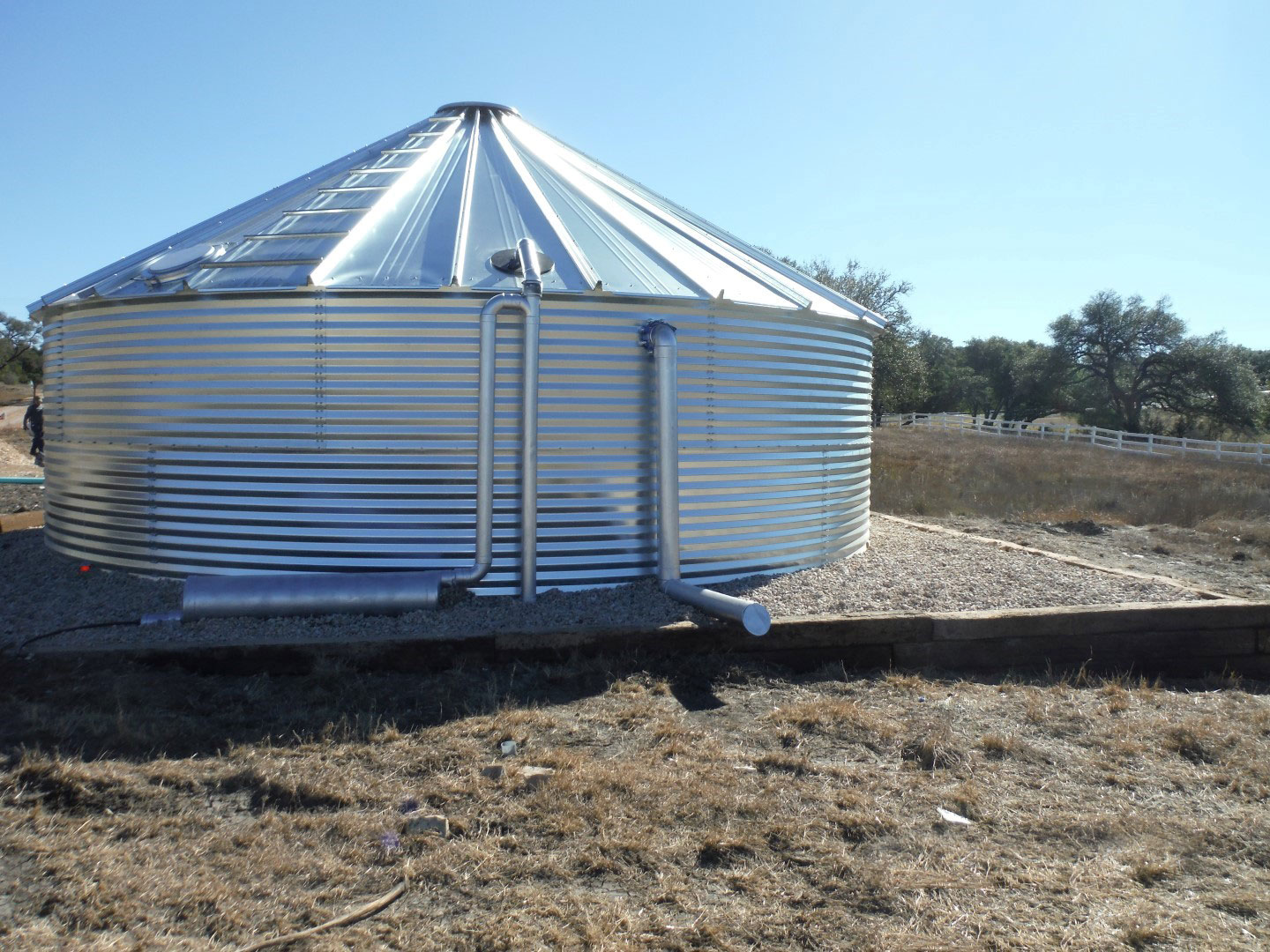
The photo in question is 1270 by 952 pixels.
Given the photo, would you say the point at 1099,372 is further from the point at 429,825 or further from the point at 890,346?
the point at 429,825

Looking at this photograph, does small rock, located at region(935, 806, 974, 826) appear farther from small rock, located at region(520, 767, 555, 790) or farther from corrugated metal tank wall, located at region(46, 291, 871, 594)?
corrugated metal tank wall, located at region(46, 291, 871, 594)

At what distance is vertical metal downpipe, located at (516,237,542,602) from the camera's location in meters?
8.20

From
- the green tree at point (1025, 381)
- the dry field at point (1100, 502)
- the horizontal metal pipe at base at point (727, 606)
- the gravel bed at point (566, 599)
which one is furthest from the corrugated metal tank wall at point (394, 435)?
the green tree at point (1025, 381)

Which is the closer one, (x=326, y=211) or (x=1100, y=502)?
(x=326, y=211)

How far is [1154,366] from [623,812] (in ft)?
161

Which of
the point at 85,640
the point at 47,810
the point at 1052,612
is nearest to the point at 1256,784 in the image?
the point at 1052,612

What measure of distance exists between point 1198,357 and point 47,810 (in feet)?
162

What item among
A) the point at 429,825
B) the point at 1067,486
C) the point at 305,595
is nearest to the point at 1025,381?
the point at 1067,486

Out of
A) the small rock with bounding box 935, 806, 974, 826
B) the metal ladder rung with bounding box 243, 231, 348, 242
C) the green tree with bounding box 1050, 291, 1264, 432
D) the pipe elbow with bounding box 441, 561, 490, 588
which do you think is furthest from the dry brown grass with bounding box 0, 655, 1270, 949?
the green tree with bounding box 1050, 291, 1264, 432

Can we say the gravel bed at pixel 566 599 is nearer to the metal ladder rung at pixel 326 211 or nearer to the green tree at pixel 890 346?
the metal ladder rung at pixel 326 211

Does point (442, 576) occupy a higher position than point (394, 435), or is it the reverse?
point (394, 435)

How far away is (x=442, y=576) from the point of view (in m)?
8.17

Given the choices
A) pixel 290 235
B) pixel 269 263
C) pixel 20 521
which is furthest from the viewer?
pixel 20 521

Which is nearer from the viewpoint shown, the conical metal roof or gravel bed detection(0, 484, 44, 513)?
the conical metal roof
